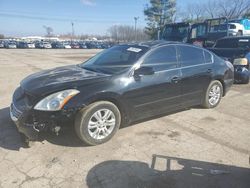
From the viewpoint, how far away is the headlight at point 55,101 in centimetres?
325

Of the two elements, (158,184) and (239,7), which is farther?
(239,7)

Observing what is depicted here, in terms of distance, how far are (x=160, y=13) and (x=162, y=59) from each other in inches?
2116

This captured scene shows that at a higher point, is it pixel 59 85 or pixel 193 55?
pixel 193 55

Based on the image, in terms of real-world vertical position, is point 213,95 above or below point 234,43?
below

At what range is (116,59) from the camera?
4.39 meters

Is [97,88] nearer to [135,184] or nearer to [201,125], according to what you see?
[135,184]

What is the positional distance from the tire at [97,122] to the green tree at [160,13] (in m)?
52.3

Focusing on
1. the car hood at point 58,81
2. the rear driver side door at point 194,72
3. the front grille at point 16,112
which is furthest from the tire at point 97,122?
the rear driver side door at point 194,72

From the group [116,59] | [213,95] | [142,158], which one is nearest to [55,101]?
[142,158]

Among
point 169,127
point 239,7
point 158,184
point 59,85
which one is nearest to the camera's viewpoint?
point 158,184

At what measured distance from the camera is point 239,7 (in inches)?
1789

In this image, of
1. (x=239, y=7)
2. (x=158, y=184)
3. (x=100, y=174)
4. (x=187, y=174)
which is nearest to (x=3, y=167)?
(x=100, y=174)

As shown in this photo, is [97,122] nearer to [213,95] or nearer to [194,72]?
[194,72]

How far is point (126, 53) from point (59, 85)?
Result: 151 cm
